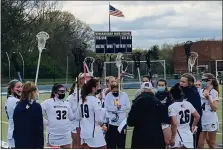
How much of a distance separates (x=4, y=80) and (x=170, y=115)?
43553 mm

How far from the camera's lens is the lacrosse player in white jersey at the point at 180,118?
7.33m

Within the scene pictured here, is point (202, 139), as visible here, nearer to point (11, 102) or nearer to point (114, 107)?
point (114, 107)

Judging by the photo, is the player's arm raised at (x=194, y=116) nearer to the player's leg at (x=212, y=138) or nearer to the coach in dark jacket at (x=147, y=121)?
the coach in dark jacket at (x=147, y=121)

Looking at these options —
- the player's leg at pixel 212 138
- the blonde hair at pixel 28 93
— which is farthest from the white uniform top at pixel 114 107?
the blonde hair at pixel 28 93

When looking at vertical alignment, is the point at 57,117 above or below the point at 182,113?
below

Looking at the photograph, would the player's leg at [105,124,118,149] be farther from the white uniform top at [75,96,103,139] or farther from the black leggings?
the white uniform top at [75,96,103,139]

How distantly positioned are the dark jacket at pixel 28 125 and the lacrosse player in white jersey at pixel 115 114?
2.81m

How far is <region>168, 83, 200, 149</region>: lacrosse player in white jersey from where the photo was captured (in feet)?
24.0

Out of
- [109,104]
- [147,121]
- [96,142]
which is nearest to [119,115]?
[109,104]

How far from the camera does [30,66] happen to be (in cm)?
5100

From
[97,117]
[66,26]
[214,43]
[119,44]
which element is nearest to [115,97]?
[97,117]

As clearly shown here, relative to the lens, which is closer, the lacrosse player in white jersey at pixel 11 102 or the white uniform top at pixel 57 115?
the lacrosse player in white jersey at pixel 11 102

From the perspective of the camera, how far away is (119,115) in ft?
31.5

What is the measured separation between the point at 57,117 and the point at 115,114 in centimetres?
190
